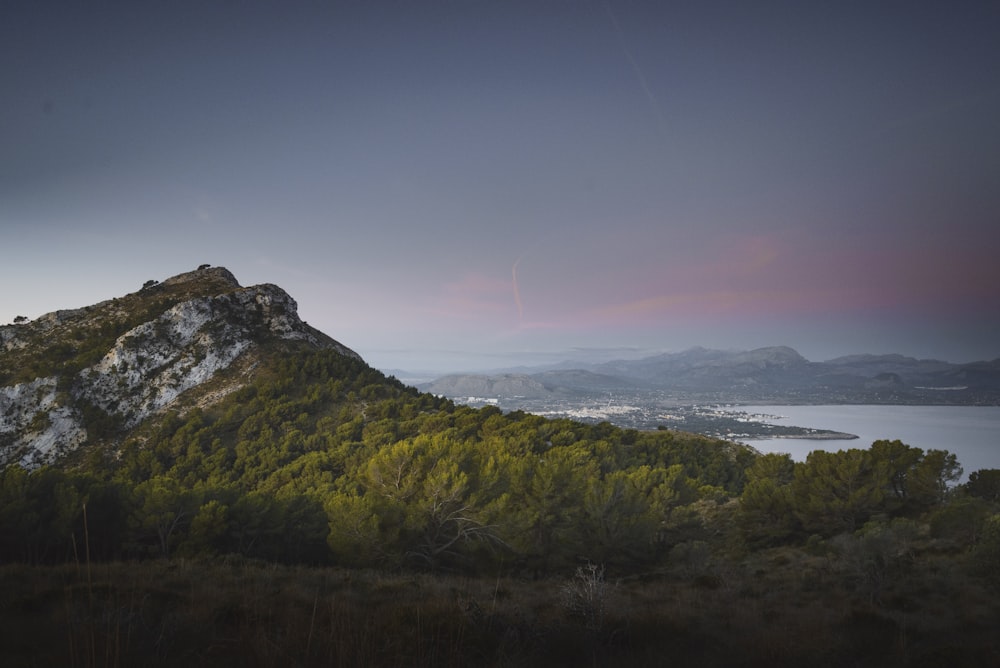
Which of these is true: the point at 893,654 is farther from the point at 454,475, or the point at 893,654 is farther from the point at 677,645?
the point at 454,475

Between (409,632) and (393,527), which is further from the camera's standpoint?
(393,527)

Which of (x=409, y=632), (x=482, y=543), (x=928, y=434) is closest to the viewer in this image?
(x=409, y=632)

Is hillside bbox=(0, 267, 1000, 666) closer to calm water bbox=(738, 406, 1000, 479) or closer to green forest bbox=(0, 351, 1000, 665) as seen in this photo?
green forest bbox=(0, 351, 1000, 665)

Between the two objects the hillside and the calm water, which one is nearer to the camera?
the hillside

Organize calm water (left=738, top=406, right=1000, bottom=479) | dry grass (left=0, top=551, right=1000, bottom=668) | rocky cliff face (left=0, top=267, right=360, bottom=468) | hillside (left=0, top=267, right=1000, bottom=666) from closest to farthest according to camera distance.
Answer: dry grass (left=0, top=551, right=1000, bottom=668), hillside (left=0, top=267, right=1000, bottom=666), rocky cliff face (left=0, top=267, right=360, bottom=468), calm water (left=738, top=406, right=1000, bottom=479)

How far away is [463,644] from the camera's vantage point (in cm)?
418

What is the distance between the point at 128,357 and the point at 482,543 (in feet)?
167

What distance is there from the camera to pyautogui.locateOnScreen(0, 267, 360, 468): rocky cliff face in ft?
135

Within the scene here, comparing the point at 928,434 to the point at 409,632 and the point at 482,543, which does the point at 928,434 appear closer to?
the point at 482,543

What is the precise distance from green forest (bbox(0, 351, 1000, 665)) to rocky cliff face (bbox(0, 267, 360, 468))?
2.91 meters

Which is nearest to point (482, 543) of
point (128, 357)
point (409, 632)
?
point (409, 632)

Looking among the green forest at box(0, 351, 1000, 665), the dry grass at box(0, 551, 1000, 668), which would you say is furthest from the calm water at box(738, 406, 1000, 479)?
the dry grass at box(0, 551, 1000, 668)

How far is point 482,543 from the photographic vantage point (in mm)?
18938

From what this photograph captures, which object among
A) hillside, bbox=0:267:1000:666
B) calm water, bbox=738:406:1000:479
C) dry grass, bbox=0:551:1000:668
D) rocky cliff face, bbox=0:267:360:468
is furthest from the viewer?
calm water, bbox=738:406:1000:479
